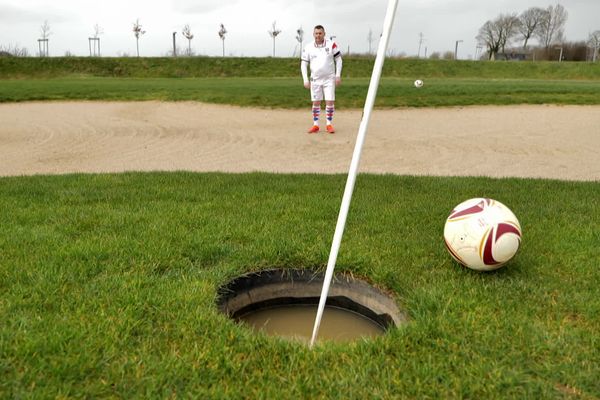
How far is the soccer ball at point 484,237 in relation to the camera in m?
3.39

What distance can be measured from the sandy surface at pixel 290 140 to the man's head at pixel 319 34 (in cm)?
204

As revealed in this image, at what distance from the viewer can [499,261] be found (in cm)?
343

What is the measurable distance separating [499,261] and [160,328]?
7.30 feet

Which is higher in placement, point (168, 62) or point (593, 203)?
point (168, 62)

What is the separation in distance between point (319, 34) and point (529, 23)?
6607 cm

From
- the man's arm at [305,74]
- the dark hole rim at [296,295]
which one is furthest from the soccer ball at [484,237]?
the man's arm at [305,74]

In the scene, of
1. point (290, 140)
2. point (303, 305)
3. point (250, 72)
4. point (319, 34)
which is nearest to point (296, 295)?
point (303, 305)

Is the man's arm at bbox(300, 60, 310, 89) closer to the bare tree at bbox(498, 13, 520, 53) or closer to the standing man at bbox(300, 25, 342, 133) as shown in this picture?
the standing man at bbox(300, 25, 342, 133)

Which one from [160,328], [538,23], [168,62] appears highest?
[538,23]

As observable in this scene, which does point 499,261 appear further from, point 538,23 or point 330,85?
point 538,23

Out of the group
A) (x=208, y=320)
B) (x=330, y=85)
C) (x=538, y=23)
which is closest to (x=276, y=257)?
(x=208, y=320)

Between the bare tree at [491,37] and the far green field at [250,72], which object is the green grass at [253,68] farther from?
the bare tree at [491,37]

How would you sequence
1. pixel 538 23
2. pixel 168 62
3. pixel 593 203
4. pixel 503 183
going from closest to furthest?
1. pixel 593 203
2. pixel 503 183
3. pixel 168 62
4. pixel 538 23

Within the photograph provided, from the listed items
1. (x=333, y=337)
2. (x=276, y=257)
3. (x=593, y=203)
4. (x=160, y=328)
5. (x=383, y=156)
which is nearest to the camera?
(x=160, y=328)
